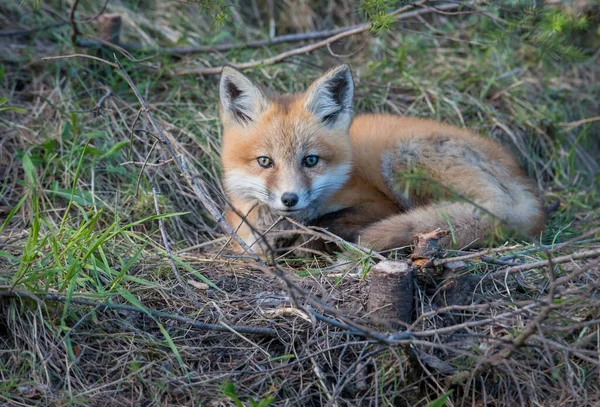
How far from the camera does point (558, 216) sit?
4.06m

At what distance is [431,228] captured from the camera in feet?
9.89

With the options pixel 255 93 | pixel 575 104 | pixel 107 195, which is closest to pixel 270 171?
pixel 255 93

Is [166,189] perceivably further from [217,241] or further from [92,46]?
[92,46]

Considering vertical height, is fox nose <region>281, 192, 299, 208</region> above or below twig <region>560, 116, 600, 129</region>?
above

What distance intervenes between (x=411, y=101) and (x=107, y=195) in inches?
97.2

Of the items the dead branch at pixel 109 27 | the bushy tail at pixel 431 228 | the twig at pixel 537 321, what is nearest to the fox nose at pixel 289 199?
the bushy tail at pixel 431 228

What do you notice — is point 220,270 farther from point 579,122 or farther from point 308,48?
point 579,122

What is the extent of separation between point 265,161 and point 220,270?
0.66 metres

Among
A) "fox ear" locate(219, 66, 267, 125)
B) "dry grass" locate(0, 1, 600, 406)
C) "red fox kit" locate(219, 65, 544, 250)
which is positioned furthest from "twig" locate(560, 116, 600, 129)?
"fox ear" locate(219, 66, 267, 125)

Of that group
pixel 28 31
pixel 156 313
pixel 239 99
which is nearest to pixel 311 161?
pixel 239 99

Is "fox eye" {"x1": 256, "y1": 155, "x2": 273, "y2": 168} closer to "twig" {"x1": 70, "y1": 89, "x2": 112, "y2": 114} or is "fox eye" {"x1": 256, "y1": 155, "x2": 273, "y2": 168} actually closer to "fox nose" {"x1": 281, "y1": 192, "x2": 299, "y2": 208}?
"fox nose" {"x1": 281, "y1": 192, "x2": 299, "y2": 208}

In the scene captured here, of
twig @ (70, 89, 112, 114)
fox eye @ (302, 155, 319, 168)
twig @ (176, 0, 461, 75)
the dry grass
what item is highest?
twig @ (176, 0, 461, 75)

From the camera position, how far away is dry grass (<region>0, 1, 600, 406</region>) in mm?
2338

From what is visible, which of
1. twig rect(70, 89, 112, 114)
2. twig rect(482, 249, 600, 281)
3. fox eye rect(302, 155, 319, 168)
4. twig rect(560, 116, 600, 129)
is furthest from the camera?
twig rect(560, 116, 600, 129)
